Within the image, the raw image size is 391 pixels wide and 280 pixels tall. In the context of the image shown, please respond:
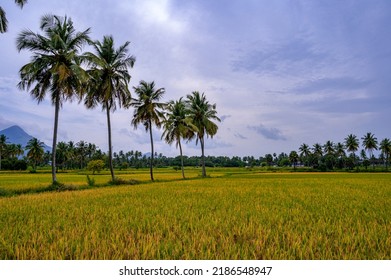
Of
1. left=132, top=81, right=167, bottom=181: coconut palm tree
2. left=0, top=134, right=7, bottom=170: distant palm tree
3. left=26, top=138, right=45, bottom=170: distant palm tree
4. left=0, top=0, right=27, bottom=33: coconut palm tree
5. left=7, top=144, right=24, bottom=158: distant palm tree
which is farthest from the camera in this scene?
left=7, top=144, right=24, bottom=158: distant palm tree

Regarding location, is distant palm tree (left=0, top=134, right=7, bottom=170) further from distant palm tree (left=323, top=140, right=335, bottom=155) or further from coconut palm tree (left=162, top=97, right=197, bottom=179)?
distant palm tree (left=323, top=140, right=335, bottom=155)

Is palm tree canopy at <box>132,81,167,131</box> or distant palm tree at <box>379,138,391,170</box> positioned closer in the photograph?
palm tree canopy at <box>132,81,167,131</box>

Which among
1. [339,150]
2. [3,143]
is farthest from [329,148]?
[3,143]

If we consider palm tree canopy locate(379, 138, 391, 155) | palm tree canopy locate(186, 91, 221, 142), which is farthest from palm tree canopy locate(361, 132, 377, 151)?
palm tree canopy locate(186, 91, 221, 142)

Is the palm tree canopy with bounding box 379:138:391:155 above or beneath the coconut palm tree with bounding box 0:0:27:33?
beneath

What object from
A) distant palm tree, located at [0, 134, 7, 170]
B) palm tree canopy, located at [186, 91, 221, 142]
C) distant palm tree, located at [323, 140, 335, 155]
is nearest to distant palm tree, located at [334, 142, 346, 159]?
distant palm tree, located at [323, 140, 335, 155]

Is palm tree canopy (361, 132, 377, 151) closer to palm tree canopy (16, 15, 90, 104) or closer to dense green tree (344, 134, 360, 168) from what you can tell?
dense green tree (344, 134, 360, 168)

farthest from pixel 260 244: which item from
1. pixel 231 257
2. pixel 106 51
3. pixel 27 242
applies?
pixel 106 51

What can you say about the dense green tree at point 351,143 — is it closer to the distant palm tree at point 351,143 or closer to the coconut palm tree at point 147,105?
the distant palm tree at point 351,143

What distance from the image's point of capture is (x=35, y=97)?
17688mm

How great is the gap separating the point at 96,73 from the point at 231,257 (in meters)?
21.1

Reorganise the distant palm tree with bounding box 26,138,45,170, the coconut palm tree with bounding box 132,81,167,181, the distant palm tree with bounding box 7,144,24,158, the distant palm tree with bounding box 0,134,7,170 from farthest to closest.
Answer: the distant palm tree with bounding box 7,144,24,158 → the distant palm tree with bounding box 0,134,7,170 → the distant palm tree with bounding box 26,138,45,170 → the coconut palm tree with bounding box 132,81,167,181
